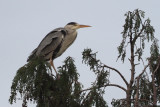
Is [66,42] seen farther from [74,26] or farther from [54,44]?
[74,26]

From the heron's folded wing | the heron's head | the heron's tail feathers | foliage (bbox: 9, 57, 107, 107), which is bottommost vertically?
foliage (bbox: 9, 57, 107, 107)

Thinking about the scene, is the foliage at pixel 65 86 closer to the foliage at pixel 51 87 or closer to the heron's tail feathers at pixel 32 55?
the foliage at pixel 51 87

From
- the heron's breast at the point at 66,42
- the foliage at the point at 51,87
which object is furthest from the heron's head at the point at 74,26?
the foliage at the point at 51,87

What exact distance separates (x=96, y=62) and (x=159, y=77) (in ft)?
4.07

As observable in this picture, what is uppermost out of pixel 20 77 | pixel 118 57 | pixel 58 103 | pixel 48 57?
pixel 48 57

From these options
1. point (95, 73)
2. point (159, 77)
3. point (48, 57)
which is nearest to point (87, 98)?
point (95, 73)

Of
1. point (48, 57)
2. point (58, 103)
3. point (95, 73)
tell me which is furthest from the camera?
point (48, 57)

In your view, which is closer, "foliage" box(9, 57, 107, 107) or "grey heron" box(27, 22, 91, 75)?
"foliage" box(9, 57, 107, 107)

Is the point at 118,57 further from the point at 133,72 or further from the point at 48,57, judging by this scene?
the point at 48,57

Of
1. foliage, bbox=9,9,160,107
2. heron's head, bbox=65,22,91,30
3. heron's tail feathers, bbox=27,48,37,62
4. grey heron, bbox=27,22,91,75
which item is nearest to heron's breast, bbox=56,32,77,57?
grey heron, bbox=27,22,91,75

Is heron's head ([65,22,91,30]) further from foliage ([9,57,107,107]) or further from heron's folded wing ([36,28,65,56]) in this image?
foliage ([9,57,107,107])

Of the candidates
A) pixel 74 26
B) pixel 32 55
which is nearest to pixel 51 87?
pixel 32 55

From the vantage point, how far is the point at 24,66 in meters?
6.24

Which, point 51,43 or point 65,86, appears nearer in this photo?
point 65,86
